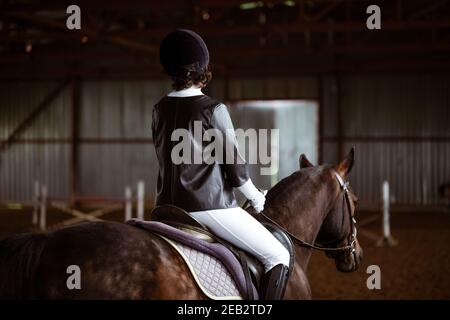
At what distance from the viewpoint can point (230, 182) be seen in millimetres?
2834

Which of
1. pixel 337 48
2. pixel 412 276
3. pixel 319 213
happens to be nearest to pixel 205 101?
pixel 319 213

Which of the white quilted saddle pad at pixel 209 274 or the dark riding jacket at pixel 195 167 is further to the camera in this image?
the dark riding jacket at pixel 195 167

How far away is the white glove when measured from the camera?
2863 mm

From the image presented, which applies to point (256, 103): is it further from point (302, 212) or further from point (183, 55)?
point (183, 55)

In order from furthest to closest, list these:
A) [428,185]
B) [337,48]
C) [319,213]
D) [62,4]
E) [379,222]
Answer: [428,185] < [337,48] < [379,222] < [62,4] < [319,213]

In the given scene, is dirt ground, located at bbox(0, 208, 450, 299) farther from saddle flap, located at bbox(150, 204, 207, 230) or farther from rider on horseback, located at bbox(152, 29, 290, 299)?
saddle flap, located at bbox(150, 204, 207, 230)

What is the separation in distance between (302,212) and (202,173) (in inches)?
32.9

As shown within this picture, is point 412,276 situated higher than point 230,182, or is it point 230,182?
point 230,182

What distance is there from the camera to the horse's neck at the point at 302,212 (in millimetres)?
3279

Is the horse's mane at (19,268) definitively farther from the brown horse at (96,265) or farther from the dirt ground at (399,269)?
the dirt ground at (399,269)

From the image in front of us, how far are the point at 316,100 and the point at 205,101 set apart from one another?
58.0 feet

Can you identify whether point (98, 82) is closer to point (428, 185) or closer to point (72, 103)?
point (72, 103)

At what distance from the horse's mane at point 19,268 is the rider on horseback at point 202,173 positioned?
0.70 meters

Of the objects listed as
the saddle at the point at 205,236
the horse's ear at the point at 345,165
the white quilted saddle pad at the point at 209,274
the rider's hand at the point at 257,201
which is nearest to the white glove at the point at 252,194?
the rider's hand at the point at 257,201
